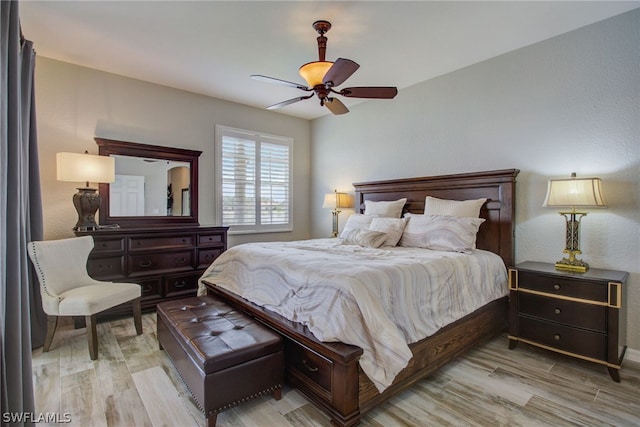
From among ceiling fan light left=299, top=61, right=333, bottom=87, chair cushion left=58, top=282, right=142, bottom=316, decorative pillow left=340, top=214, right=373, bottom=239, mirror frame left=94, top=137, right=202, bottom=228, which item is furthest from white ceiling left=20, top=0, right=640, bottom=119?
chair cushion left=58, top=282, right=142, bottom=316

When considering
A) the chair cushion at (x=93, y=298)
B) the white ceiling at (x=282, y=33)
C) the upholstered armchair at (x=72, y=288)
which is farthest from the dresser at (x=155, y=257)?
the white ceiling at (x=282, y=33)

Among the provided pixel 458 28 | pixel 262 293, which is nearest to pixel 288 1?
pixel 458 28

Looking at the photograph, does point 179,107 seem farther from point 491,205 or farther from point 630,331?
point 630,331

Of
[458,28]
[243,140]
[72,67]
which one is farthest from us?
[243,140]

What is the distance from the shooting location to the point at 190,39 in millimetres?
3092

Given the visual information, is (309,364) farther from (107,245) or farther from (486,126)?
(486,126)

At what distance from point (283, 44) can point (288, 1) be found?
0.65m

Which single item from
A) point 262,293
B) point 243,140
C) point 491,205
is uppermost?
point 243,140

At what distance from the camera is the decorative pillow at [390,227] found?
11.4ft

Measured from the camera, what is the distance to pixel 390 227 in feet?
11.7

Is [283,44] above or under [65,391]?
above

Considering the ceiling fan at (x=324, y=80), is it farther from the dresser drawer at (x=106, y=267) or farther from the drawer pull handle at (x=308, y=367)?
the dresser drawer at (x=106, y=267)

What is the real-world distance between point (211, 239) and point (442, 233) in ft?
9.43

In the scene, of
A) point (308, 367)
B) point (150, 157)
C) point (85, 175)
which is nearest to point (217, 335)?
point (308, 367)
